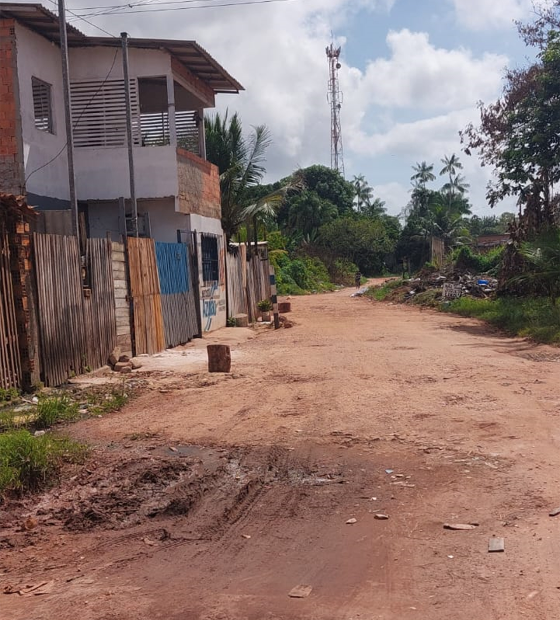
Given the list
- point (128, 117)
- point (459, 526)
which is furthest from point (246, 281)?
point (459, 526)

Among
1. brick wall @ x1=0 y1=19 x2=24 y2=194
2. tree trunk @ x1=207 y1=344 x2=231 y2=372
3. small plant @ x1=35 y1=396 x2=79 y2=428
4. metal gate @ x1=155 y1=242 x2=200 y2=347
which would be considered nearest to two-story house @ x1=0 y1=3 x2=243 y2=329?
brick wall @ x1=0 y1=19 x2=24 y2=194

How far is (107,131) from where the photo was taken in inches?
661

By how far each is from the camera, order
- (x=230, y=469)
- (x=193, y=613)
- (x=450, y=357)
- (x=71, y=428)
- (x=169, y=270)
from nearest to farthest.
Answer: (x=193, y=613), (x=230, y=469), (x=71, y=428), (x=450, y=357), (x=169, y=270)

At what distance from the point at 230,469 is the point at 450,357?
7088mm

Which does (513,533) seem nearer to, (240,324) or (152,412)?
(152,412)

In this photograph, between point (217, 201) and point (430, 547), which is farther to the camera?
point (217, 201)

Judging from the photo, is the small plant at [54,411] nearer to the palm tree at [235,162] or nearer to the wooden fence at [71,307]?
the wooden fence at [71,307]

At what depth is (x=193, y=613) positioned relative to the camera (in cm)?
351

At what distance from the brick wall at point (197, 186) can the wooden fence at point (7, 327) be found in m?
8.48

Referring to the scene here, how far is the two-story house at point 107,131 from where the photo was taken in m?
14.1

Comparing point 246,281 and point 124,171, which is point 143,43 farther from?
point 246,281

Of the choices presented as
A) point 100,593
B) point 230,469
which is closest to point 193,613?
point 100,593

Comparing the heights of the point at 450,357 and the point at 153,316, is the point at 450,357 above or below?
below

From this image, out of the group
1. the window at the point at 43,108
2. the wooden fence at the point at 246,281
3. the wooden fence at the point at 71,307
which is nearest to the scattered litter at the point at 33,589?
the wooden fence at the point at 71,307
